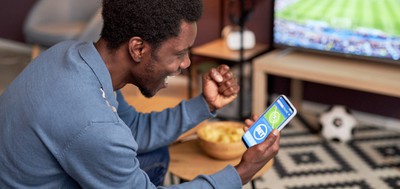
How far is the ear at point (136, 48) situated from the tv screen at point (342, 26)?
1705 millimetres

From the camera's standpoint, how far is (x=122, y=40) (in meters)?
1.22

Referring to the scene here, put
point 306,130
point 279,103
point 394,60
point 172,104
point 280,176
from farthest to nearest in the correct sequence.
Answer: point 306,130 → point 394,60 → point 280,176 → point 172,104 → point 279,103

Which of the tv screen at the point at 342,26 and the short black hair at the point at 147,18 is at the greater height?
the short black hair at the point at 147,18

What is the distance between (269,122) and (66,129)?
0.59 m

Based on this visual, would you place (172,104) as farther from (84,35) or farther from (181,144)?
(84,35)

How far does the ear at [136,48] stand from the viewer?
121 centimetres

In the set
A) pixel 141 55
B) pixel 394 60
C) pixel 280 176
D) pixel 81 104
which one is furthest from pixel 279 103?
pixel 394 60

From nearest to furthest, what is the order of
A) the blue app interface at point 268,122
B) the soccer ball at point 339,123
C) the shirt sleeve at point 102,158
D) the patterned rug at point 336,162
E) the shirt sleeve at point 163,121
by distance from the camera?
1. the shirt sleeve at point 102,158
2. the blue app interface at point 268,122
3. the shirt sleeve at point 163,121
4. the patterned rug at point 336,162
5. the soccer ball at point 339,123

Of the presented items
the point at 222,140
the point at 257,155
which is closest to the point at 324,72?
the point at 222,140

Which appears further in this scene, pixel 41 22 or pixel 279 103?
pixel 41 22

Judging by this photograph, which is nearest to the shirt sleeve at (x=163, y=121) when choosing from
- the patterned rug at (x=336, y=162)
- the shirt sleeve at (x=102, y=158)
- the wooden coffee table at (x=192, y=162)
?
the wooden coffee table at (x=192, y=162)

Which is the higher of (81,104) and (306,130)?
(81,104)

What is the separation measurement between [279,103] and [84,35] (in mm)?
2056

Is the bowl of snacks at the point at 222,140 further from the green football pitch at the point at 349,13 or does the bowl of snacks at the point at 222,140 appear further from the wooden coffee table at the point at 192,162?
the green football pitch at the point at 349,13
